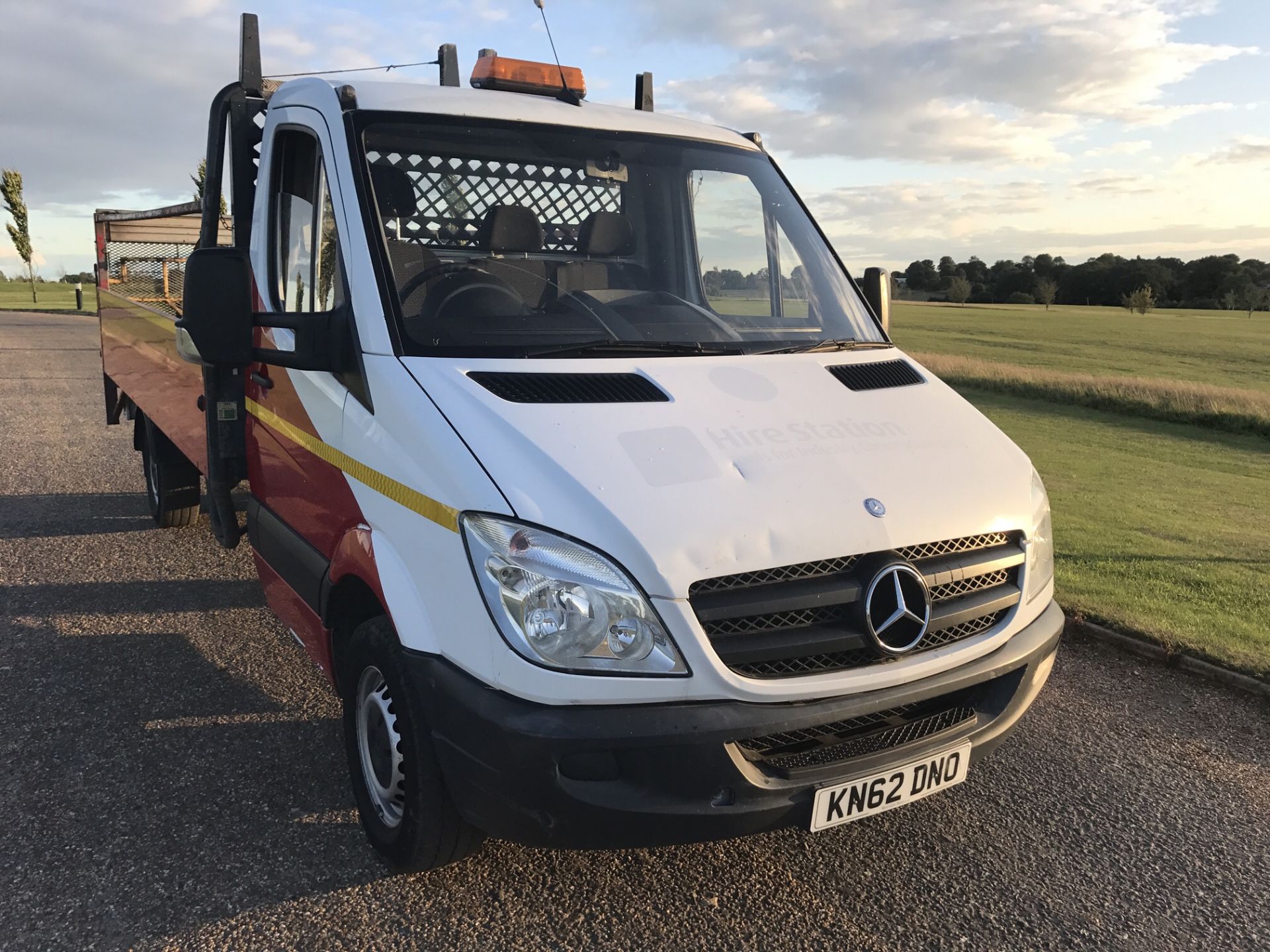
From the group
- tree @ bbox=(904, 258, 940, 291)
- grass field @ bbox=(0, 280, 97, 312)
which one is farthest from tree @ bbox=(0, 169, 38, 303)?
tree @ bbox=(904, 258, 940, 291)

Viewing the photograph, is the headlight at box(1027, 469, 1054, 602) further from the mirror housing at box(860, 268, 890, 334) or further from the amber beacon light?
the amber beacon light

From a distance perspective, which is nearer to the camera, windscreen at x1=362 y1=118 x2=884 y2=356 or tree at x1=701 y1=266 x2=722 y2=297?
windscreen at x1=362 y1=118 x2=884 y2=356

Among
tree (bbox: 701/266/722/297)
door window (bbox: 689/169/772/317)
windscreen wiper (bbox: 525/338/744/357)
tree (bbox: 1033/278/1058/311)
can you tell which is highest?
tree (bbox: 1033/278/1058/311)

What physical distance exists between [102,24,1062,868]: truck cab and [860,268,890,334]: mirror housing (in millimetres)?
110

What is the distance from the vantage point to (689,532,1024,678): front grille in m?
2.38

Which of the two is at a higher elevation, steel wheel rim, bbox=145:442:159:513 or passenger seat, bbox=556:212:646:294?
passenger seat, bbox=556:212:646:294

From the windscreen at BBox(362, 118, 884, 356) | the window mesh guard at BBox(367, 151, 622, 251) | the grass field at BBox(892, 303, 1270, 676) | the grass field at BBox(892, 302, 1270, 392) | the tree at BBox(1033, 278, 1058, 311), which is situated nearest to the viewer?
the windscreen at BBox(362, 118, 884, 356)

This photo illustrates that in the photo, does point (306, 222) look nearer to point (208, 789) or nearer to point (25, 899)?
point (208, 789)

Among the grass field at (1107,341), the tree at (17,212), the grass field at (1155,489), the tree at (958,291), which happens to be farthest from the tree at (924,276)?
the tree at (17,212)

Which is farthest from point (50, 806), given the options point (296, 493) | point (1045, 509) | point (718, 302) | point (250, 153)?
point (1045, 509)

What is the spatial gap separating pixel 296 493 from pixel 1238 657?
441cm

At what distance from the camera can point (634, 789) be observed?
2.32m

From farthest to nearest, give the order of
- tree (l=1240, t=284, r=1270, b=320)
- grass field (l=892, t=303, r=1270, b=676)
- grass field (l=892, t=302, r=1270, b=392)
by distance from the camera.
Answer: tree (l=1240, t=284, r=1270, b=320) < grass field (l=892, t=302, r=1270, b=392) < grass field (l=892, t=303, r=1270, b=676)

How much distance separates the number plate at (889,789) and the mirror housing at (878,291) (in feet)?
6.87
